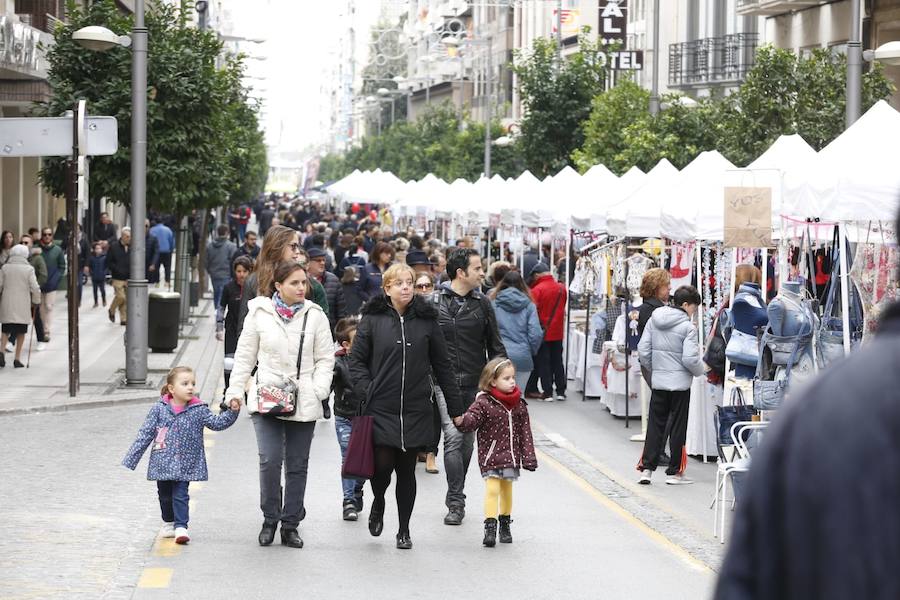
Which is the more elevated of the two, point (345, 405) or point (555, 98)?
point (555, 98)

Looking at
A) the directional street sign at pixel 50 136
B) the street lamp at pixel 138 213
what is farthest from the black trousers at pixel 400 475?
the street lamp at pixel 138 213

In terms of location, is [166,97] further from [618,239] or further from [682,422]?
[682,422]

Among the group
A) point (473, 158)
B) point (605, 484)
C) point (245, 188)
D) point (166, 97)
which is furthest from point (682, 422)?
point (473, 158)

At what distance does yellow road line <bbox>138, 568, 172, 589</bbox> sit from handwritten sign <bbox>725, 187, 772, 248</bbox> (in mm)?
5464

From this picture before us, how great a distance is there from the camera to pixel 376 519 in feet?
30.1

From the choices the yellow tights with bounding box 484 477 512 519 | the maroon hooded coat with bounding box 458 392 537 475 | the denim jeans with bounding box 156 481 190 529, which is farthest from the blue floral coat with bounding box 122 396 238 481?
the yellow tights with bounding box 484 477 512 519

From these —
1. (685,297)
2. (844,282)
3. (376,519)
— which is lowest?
(376,519)

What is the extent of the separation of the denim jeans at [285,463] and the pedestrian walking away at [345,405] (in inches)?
14.7

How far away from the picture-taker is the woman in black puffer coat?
877 cm

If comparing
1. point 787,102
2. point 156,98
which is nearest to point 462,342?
point 156,98

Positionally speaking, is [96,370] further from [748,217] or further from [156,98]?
[748,217]

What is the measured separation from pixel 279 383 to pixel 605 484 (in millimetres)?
4111

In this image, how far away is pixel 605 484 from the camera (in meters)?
12.0

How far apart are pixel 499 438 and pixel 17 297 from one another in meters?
11.9
